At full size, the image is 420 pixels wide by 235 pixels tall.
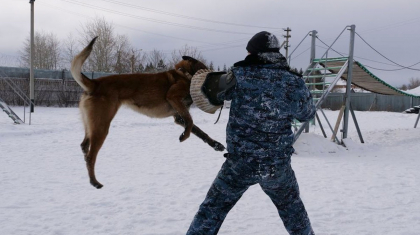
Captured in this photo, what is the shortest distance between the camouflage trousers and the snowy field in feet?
5.29

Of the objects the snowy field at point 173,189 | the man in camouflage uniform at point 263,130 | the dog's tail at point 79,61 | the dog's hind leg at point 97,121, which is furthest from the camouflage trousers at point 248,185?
the snowy field at point 173,189

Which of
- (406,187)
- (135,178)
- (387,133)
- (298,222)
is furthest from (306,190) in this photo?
(387,133)

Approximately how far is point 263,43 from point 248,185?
1071 millimetres

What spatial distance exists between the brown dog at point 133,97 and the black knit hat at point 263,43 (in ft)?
2.11

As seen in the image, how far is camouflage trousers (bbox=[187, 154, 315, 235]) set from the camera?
260 centimetres

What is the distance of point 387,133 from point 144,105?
47.4 feet

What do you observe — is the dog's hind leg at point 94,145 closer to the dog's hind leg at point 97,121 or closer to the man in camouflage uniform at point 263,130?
the dog's hind leg at point 97,121

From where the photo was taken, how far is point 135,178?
7008mm

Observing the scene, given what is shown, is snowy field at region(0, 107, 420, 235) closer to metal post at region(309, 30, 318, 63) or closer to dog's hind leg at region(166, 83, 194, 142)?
dog's hind leg at region(166, 83, 194, 142)

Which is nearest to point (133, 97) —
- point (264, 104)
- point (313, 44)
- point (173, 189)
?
point (264, 104)

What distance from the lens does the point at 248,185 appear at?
107 inches

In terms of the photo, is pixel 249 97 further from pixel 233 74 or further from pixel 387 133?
pixel 387 133

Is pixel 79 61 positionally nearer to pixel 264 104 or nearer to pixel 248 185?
pixel 264 104

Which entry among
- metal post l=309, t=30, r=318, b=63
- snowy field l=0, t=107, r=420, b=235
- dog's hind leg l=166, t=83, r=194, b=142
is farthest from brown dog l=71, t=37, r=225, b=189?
metal post l=309, t=30, r=318, b=63
